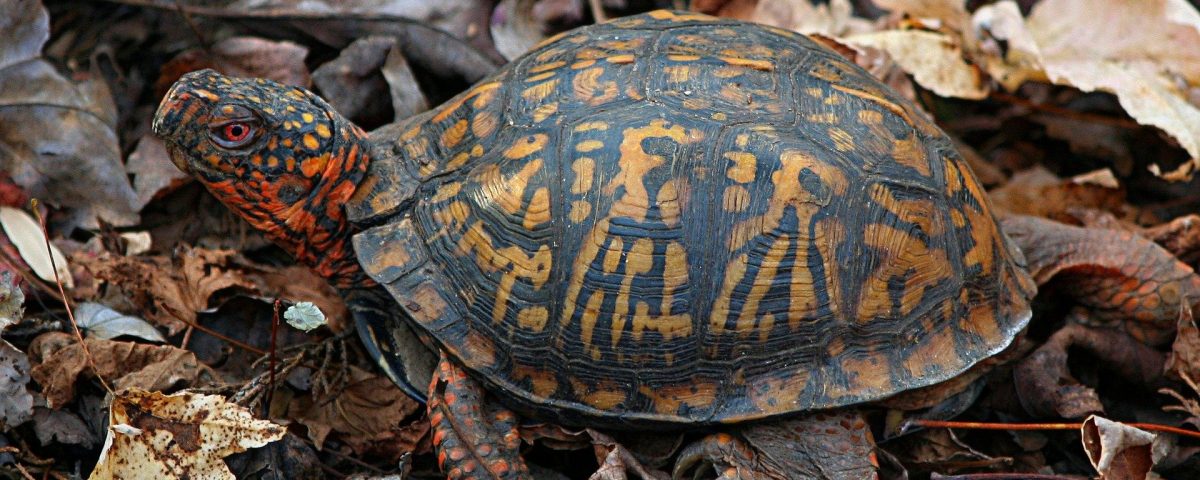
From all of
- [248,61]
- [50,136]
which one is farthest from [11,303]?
[248,61]

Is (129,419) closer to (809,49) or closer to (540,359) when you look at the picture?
(540,359)

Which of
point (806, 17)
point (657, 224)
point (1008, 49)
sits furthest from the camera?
point (806, 17)

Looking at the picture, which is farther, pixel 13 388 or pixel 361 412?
pixel 361 412

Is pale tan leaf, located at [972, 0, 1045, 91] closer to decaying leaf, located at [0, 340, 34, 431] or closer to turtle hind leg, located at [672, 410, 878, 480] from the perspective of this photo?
turtle hind leg, located at [672, 410, 878, 480]

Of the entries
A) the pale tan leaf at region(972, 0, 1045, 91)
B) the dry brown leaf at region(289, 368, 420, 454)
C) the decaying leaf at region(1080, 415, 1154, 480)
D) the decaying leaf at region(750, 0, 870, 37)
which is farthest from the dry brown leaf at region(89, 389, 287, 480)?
the pale tan leaf at region(972, 0, 1045, 91)

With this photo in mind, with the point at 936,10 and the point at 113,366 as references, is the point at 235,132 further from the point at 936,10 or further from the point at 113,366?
the point at 936,10

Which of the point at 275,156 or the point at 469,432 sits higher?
the point at 275,156

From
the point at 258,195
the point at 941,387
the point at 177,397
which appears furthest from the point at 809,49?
the point at 177,397
